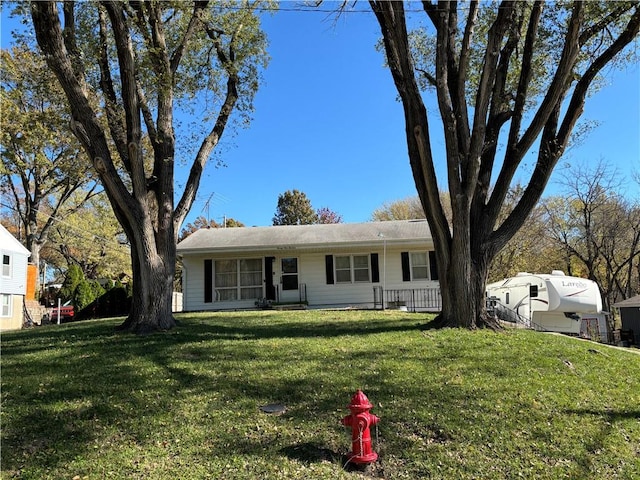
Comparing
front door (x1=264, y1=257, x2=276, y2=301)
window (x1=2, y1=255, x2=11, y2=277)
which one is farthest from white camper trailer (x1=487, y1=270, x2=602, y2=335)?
window (x1=2, y1=255, x2=11, y2=277)

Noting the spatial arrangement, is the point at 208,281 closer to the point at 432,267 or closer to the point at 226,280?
the point at 226,280

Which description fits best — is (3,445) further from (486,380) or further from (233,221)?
(233,221)

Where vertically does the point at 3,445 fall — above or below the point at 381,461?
above

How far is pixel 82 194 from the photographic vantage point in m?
30.2

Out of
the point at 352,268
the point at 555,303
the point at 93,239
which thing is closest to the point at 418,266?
the point at 352,268

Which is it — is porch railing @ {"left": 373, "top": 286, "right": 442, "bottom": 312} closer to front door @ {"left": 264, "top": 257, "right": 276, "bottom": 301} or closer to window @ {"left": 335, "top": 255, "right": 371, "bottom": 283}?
window @ {"left": 335, "top": 255, "right": 371, "bottom": 283}

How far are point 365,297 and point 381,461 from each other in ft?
44.7

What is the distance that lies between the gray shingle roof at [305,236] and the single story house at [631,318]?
11.1 metres

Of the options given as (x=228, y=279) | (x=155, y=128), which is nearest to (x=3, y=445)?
(x=155, y=128)

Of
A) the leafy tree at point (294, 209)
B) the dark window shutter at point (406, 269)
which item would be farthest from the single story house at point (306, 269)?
the leafy tree at point (294, 209)

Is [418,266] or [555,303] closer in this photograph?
[555,303]

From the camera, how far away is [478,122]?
26.9 ft

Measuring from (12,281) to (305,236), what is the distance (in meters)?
14.7

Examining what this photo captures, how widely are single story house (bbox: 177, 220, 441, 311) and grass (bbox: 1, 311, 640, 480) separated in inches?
377
